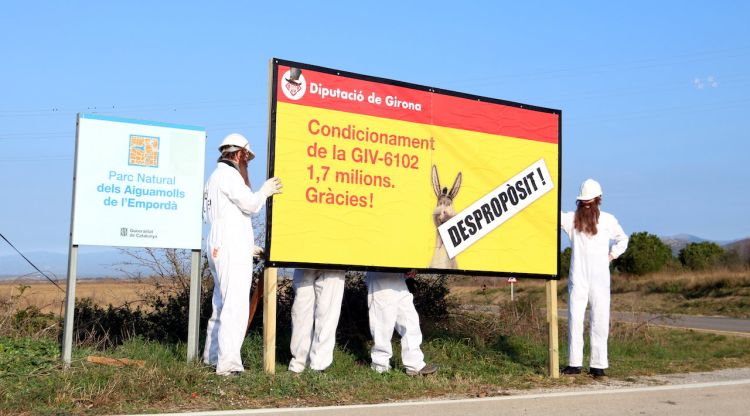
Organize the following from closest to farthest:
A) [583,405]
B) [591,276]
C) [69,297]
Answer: [583,405] → [69,297] → [591,276]

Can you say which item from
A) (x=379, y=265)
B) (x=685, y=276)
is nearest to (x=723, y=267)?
(x=685, y=276)

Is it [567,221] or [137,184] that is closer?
[137,184]

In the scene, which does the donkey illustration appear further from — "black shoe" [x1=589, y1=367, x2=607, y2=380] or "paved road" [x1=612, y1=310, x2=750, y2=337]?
"paved road" [x1=612, y1=310, x2=750, y2=337]

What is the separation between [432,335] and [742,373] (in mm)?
3667

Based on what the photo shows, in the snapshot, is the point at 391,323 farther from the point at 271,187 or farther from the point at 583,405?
the point at 583,405

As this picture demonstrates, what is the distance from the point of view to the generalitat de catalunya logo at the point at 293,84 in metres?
7.97

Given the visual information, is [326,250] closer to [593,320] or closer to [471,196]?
[471,196]

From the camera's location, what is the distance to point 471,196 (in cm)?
923

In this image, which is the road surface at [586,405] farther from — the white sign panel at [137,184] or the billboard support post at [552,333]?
the white sign panel at [137,184]

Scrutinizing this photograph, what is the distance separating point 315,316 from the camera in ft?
27.8

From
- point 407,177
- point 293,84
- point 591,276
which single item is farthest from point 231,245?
point 591,276

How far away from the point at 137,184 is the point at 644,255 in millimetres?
41301

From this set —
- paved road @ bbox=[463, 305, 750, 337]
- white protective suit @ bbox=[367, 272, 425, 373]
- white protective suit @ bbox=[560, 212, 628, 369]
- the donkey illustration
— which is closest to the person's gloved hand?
white protective suit @ bbox=[367, 272, 425, 373]

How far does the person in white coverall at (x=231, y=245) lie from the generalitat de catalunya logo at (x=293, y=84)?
0.64m
